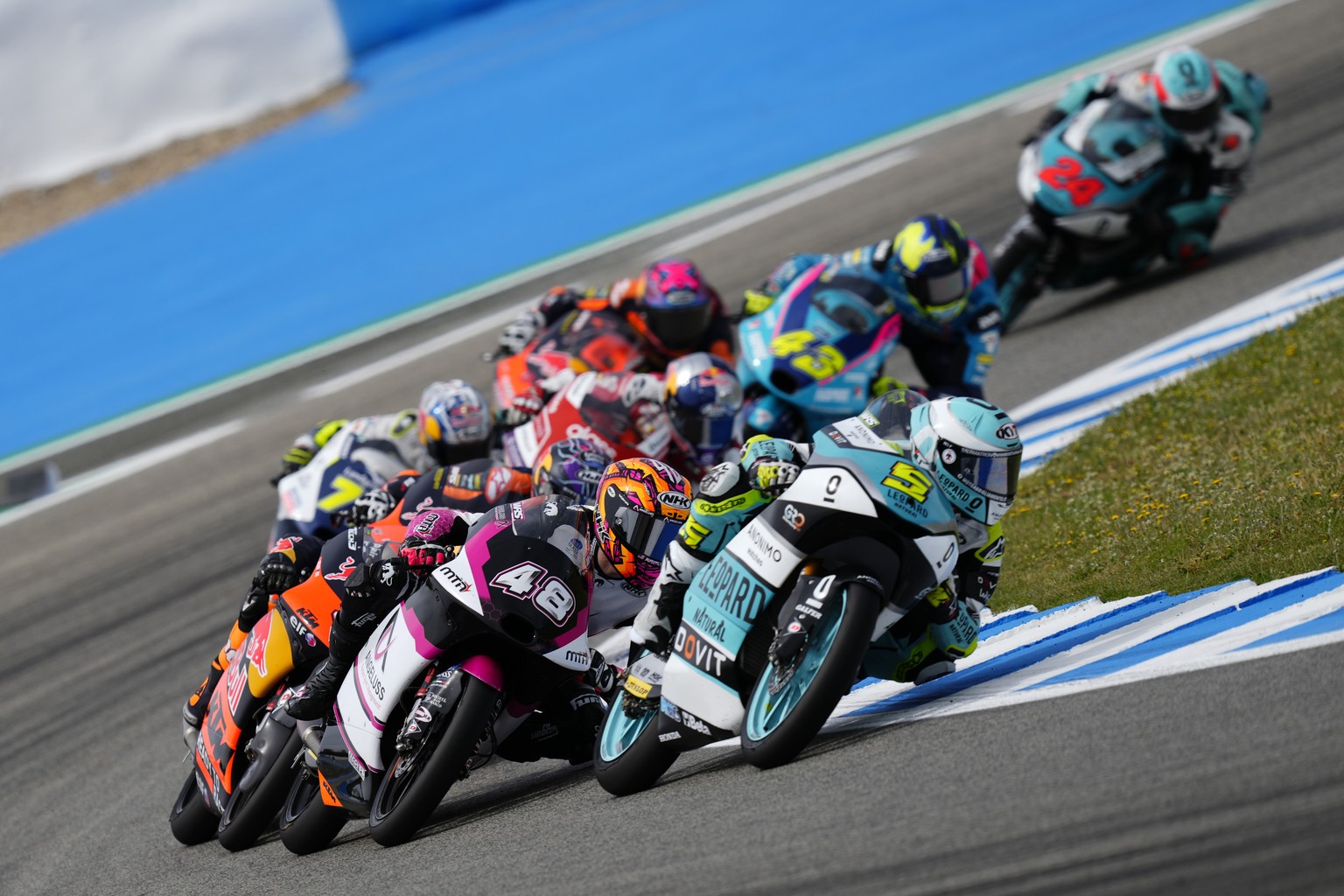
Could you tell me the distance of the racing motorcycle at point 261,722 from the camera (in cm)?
616

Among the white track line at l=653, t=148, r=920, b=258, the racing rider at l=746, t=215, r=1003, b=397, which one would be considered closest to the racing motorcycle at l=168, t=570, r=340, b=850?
the racing rider at l=746, t=215, r=1003, b=397

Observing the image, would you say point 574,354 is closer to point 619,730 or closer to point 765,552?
point 619,730

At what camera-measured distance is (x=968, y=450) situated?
205 inches

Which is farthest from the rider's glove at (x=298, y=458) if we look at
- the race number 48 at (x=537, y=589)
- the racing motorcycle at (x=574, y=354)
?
the race number 48 at (x=537, y=589)

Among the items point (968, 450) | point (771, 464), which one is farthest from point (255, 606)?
point (968, 450)

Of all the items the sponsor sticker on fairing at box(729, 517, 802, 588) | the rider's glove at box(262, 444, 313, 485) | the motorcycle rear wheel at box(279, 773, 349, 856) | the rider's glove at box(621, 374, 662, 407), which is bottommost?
the rider's glove at box(262, 444, 313, 485)

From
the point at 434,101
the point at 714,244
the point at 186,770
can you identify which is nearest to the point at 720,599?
the point at 186,770

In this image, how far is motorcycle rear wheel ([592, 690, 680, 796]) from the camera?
534 cm

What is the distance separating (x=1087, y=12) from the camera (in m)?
19.7

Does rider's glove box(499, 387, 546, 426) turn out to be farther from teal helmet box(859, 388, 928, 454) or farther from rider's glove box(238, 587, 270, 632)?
teal helmet box(859, 388, 928, 454)

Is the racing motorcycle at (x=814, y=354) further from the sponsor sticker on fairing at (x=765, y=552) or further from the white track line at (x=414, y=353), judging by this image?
the white track line at (x=414, y=353)

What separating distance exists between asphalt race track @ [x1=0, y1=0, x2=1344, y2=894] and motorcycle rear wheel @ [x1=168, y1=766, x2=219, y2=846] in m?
0.08

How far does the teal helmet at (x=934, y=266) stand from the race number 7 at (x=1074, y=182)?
9.05ft

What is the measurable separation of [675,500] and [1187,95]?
24.0ft
